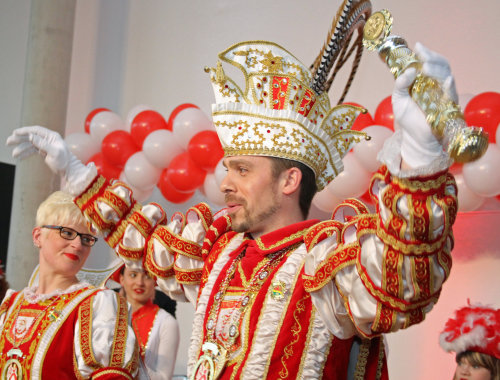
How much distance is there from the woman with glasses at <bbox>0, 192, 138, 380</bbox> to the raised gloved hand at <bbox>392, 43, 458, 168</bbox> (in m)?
1.59

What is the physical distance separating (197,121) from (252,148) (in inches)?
133

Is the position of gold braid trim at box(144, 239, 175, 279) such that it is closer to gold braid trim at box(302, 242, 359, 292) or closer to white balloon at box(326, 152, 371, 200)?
gold braid trim at box(302, 242, 359, 292)

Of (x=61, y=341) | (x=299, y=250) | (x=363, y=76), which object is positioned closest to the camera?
(x=299, y=250)

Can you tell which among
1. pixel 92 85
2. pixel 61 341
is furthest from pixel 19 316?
pixel 92 85

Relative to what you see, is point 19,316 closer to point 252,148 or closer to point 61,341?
point 61,341

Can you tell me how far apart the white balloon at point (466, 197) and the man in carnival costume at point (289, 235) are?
2.07m

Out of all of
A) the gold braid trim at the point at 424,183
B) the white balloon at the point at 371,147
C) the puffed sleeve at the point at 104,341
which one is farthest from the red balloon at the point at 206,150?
the gold braid trim at the point at 424,183

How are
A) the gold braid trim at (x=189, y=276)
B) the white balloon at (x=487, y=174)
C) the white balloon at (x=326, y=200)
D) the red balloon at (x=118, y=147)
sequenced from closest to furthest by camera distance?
the gold braid trim at (x=189, y=276) → the white balloon at (x=487, y=174) → the white balloon at (x=326, y=200) → the red balloon at (x=118, y=147)

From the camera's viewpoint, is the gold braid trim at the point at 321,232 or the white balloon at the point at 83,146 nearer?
the gold braid trim at the point at 321,232

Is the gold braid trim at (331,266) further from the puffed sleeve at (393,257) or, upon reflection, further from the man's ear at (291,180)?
the man's ear at (291,180)

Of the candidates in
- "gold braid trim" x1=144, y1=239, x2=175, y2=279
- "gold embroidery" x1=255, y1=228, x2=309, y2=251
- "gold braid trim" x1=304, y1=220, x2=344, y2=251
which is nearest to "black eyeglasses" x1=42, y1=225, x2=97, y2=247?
"gold braid trim" x1=144, y1=239, x2=175, y2=279

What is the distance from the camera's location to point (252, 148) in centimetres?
224

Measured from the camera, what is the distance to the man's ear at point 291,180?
2.23 metres

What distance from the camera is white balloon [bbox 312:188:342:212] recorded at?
15.8 ft
